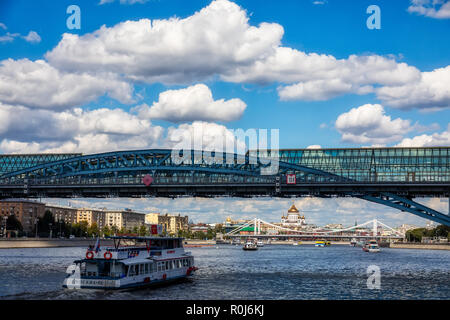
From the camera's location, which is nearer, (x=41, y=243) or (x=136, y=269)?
(x=136, y=269)

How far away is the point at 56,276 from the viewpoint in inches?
2248

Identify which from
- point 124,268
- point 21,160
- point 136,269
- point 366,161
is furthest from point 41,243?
point 124,268

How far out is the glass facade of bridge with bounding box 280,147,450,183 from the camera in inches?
3012

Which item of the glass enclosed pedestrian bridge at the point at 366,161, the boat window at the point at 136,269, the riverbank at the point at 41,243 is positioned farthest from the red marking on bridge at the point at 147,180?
the riverbank at the point at 41,243

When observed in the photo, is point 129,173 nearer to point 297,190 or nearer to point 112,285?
point 297,190

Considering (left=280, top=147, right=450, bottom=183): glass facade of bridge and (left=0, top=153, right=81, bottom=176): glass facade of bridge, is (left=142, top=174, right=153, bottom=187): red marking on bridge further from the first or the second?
(left=0, top=153, right=81, bottom=176): glass facade of bridge

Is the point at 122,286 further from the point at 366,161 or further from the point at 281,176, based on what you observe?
the point at 366,161

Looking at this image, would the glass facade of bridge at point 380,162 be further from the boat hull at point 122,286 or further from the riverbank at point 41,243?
the riverbank at point 41,243

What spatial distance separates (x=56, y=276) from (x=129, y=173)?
39.5 meters

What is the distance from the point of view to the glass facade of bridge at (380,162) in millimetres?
76500

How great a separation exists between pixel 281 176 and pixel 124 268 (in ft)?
85.3

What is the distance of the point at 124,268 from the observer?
4688 cm

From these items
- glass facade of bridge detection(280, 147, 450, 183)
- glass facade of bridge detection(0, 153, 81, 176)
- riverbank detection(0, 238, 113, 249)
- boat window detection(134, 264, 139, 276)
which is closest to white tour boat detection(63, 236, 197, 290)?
boat window detection(134, 264, 139, 276)
